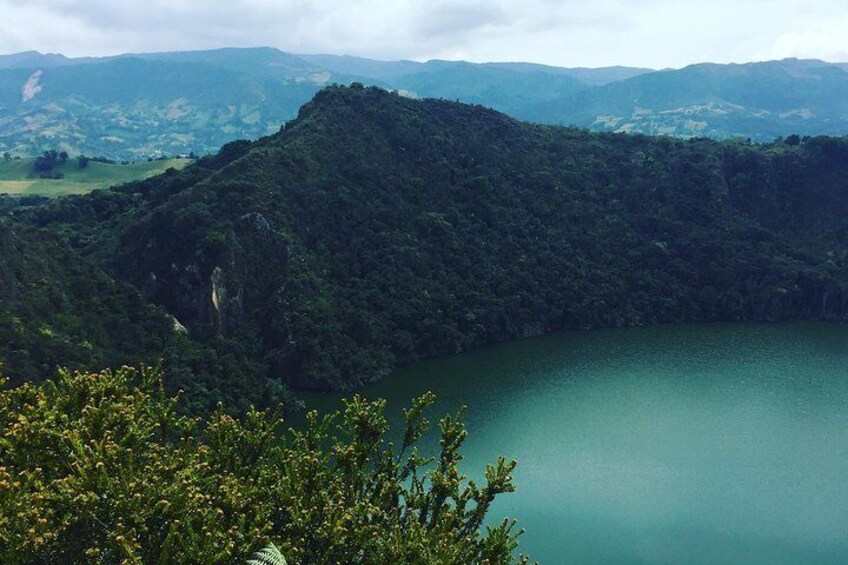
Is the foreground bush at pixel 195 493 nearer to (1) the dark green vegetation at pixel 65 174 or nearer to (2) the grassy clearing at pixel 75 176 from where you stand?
(2) the grassy clearing at pixel 75 176

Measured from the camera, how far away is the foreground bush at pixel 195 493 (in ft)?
60.5

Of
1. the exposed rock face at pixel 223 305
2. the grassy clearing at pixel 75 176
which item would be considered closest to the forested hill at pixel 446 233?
the exposed rock face at pixel 223 305

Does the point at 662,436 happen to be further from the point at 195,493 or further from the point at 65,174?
the point at 65,174

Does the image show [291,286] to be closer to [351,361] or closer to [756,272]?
[351,361]

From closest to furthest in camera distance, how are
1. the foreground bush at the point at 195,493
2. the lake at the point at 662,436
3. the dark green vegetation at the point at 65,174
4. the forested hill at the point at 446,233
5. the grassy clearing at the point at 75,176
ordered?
the foreground bush at the point at 195,493 → the lake at the point at 662,436 → the forested hill at the point at 446,233 → the grassy clearing at the point at 75,176 → the dark green vegetation at the point at 65,174

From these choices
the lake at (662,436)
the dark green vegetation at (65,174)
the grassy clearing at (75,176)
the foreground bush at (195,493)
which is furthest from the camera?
the dark green vegetation at (65,174)

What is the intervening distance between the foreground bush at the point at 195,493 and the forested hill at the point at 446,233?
160ft

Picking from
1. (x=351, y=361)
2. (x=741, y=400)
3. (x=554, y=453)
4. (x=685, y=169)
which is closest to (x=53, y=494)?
(x=554, y=453)

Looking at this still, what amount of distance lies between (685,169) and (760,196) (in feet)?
45.9

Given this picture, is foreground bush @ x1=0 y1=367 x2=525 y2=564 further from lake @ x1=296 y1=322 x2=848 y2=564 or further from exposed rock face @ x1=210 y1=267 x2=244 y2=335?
exposed rock face @ x1=210 y1=267 x2=244 y2=335

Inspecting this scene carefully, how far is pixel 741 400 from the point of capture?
71.5 meters

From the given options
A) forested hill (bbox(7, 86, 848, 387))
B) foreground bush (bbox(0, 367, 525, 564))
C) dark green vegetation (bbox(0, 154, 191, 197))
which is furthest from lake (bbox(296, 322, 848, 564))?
dark green vegetation (bbox(0, 154, 191, 197))

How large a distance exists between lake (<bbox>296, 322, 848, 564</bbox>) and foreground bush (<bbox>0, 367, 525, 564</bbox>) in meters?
23.0

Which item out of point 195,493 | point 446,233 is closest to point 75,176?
point 446,233
